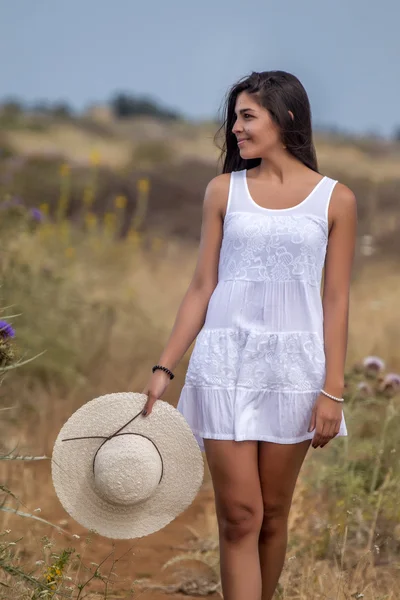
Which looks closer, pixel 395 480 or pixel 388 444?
pixel 395 480

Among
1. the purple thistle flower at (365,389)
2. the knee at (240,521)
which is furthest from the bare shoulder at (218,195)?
the purple thistle flower at (365,389)

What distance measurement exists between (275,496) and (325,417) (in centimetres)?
29

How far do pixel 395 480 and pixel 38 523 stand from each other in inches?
60.6

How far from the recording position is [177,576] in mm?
4219

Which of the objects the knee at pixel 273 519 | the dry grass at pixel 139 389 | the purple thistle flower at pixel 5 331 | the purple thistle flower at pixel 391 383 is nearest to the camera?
the purple thistle flower at pixel 5 331

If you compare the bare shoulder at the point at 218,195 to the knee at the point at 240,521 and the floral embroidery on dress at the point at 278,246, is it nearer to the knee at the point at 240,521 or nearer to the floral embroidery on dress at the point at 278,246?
the floral embroidery on dress at the point at 278,246

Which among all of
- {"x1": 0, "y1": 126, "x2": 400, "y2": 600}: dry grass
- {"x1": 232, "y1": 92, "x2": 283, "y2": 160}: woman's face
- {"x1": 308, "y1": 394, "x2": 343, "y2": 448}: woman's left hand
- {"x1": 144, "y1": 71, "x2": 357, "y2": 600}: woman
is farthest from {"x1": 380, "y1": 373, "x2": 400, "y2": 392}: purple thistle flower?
{"x1": 232, "y1": 92, "x2": 283, "y2": 160}: woman's face

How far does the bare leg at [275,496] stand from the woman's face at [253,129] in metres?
0.86

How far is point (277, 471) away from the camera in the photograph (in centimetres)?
290

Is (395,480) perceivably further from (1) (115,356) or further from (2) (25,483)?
(1) (115,356)

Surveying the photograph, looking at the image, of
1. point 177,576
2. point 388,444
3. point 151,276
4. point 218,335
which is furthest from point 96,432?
point 151,276

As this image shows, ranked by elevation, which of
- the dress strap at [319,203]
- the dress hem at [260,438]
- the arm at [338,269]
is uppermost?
the dress strap at [319,203]

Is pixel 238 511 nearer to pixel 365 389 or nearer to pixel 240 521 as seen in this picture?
pixel 240 521

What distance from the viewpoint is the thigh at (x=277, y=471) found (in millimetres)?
2883
